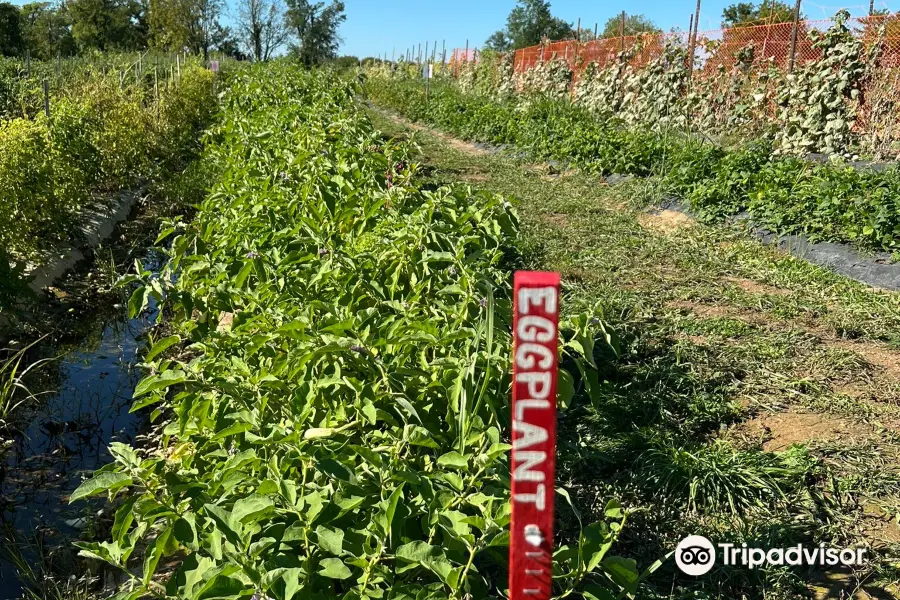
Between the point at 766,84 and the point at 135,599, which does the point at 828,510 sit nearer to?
the point at 135,599

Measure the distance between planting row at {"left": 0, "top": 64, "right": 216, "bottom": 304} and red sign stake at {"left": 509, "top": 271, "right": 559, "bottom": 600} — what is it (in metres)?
4.53

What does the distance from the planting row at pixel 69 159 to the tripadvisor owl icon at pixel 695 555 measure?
423 cm

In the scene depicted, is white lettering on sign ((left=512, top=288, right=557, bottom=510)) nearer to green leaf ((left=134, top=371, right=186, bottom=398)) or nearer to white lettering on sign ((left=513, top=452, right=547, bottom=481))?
white lettering on sign ((left=513, top=452, right=547, bottom=481))

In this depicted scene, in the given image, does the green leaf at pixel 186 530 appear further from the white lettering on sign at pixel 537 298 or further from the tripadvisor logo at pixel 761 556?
the tripadvisor logo at pixel 761 556

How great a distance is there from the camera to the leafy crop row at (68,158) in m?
5.23

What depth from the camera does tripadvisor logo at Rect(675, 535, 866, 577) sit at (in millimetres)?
2367

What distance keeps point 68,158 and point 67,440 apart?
3.47m

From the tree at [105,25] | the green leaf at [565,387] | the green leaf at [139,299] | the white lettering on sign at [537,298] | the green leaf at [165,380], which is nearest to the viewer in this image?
the white lettering on sign at [537,298]

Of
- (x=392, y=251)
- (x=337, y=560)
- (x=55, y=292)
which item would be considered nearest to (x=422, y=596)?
(x=337, y=560)

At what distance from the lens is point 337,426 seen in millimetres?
1940

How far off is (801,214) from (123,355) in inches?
210

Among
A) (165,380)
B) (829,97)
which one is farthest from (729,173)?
(165,380)

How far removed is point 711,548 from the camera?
8.03ft

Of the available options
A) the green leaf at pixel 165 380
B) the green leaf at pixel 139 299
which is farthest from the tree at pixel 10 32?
the green leaf at pixel 165 380
